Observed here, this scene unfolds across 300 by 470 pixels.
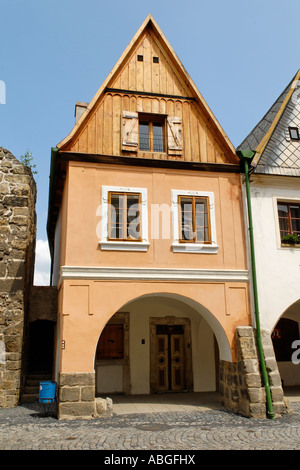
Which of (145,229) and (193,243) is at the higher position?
(145,229)

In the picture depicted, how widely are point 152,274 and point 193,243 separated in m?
1.43

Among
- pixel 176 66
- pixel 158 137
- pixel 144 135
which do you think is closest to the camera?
pixel 144 135

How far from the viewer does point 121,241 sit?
10.5 meters

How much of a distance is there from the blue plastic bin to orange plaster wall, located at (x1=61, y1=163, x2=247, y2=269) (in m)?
2.99

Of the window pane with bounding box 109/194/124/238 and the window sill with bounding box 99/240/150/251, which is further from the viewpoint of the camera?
the window pane with bounding box 109/194/124/238

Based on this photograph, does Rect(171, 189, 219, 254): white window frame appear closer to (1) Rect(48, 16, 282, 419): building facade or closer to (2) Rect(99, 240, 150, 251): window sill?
(1) Rect(48, 16, 282, 419): building facade

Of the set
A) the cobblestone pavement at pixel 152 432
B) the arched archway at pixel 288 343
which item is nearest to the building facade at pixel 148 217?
the cobblestone pavement at pixel 152 432

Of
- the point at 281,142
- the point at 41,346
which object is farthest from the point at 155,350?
the point at 281,142

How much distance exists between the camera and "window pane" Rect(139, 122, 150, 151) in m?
11.7

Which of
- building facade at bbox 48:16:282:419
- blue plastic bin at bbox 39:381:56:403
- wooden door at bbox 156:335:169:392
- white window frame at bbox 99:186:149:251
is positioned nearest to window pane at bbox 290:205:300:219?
building facade at bbox 48:16:282:419

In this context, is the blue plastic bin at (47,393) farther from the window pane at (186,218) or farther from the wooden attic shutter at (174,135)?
the wooden attic shutter at (174,135)

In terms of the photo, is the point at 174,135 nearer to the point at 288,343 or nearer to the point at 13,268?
the point at 13,268

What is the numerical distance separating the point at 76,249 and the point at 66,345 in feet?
7.71
